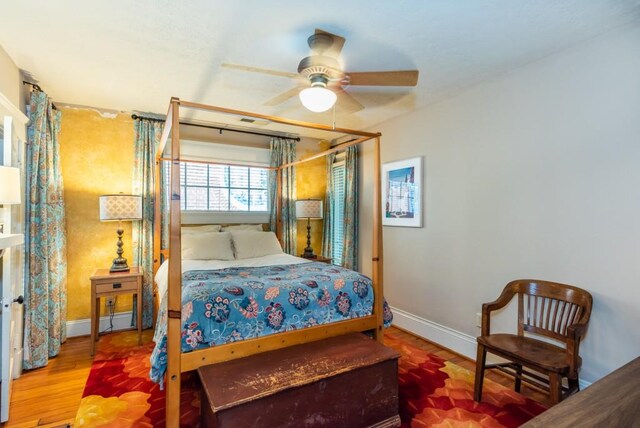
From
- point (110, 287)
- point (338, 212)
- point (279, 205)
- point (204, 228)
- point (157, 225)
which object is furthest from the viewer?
point (338, 212)

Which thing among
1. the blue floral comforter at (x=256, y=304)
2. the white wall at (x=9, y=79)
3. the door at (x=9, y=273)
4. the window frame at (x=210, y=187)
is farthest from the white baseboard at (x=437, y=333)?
the white wall at (x=9, y=79)

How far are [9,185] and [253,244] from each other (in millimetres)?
2122

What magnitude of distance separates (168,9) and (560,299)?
3099 mm

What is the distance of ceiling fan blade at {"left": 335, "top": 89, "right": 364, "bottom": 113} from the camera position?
7.84ft

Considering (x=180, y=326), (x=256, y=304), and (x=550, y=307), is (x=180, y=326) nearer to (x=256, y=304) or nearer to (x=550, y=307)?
(x=256, y=304)

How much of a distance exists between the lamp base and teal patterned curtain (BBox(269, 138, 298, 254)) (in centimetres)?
179

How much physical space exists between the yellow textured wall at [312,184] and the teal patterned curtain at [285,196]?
0.87 ft

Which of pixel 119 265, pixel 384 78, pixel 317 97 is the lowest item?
pixel 119 265

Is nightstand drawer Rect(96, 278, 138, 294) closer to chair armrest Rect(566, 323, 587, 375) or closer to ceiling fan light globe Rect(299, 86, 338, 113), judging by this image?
ceiling fan light globe Rect(299, 86, 338, 113)

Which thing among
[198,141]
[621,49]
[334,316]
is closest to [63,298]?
[198,141]

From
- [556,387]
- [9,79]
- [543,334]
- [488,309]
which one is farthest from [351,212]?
[9,79]

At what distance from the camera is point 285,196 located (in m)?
4.40

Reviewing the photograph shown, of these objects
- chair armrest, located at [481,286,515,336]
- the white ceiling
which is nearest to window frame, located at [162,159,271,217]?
the white ceiling

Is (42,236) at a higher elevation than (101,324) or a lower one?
higher
